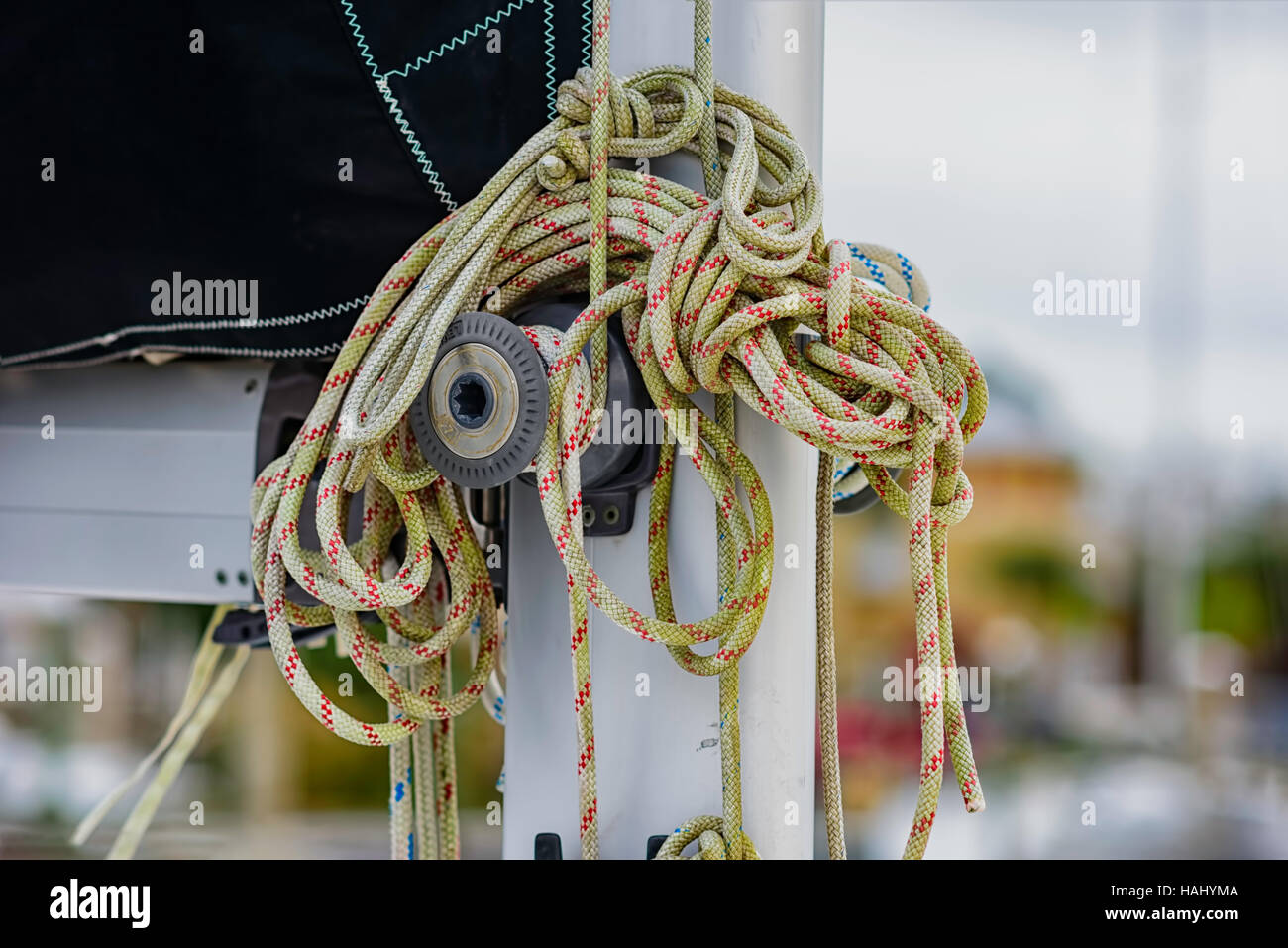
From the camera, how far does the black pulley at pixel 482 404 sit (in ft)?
2.15

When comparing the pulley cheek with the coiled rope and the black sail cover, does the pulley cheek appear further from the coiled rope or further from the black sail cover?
the black sail cover

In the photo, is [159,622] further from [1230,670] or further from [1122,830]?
[1230,670]

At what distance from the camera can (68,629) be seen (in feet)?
16.9

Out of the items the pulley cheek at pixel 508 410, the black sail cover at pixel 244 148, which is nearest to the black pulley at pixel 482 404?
the pulley cheek at pixel 508 410

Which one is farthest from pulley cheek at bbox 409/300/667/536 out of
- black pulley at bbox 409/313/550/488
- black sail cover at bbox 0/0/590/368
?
black sail cover at bbox 0/0/590/368

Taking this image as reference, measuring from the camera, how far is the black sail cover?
0.76m

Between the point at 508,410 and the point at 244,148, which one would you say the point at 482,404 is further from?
the point at 244,148

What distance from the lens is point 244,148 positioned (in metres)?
0.82

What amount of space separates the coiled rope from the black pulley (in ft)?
0.04

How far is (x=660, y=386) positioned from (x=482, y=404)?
0.11 m

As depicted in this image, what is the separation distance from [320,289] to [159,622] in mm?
4485

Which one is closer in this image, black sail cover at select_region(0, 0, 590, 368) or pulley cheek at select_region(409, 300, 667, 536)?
pulley cheek at select_region(409, 300, 667, 536)

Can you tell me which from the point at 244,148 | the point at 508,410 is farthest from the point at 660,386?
the point at 244,148
